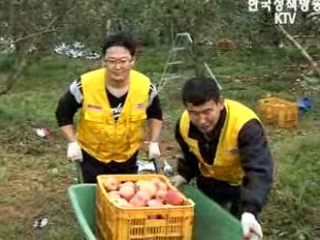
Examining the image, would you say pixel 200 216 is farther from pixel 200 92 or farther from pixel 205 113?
pixel 200 92

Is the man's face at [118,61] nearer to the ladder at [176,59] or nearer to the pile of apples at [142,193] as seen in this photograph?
the pile of apples at [142,193]

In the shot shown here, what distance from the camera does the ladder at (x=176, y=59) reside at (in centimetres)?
1105

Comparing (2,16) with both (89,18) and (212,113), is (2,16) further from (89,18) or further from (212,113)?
(212,113)

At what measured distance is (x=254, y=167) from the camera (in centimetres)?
328

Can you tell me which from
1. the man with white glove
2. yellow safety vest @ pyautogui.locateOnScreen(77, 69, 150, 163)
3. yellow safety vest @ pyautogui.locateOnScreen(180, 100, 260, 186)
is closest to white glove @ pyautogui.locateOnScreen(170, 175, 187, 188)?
the man with white glove

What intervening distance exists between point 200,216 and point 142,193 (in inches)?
16.0

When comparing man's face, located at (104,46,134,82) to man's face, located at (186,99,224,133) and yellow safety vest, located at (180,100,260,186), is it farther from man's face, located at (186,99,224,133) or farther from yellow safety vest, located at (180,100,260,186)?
man's face, located at (186,99,224,133)

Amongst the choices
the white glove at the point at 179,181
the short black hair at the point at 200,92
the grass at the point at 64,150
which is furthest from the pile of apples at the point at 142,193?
the grass at the point at 64,150

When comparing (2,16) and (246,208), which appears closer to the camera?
(246,208)

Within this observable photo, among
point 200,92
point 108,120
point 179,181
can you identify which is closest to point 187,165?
point 179,181

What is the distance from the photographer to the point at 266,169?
328cm

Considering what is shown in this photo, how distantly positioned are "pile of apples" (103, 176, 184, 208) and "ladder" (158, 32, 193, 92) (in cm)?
703

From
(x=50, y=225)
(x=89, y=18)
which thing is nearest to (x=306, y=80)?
(x=89, y=18)

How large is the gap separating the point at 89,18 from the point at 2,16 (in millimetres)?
959
